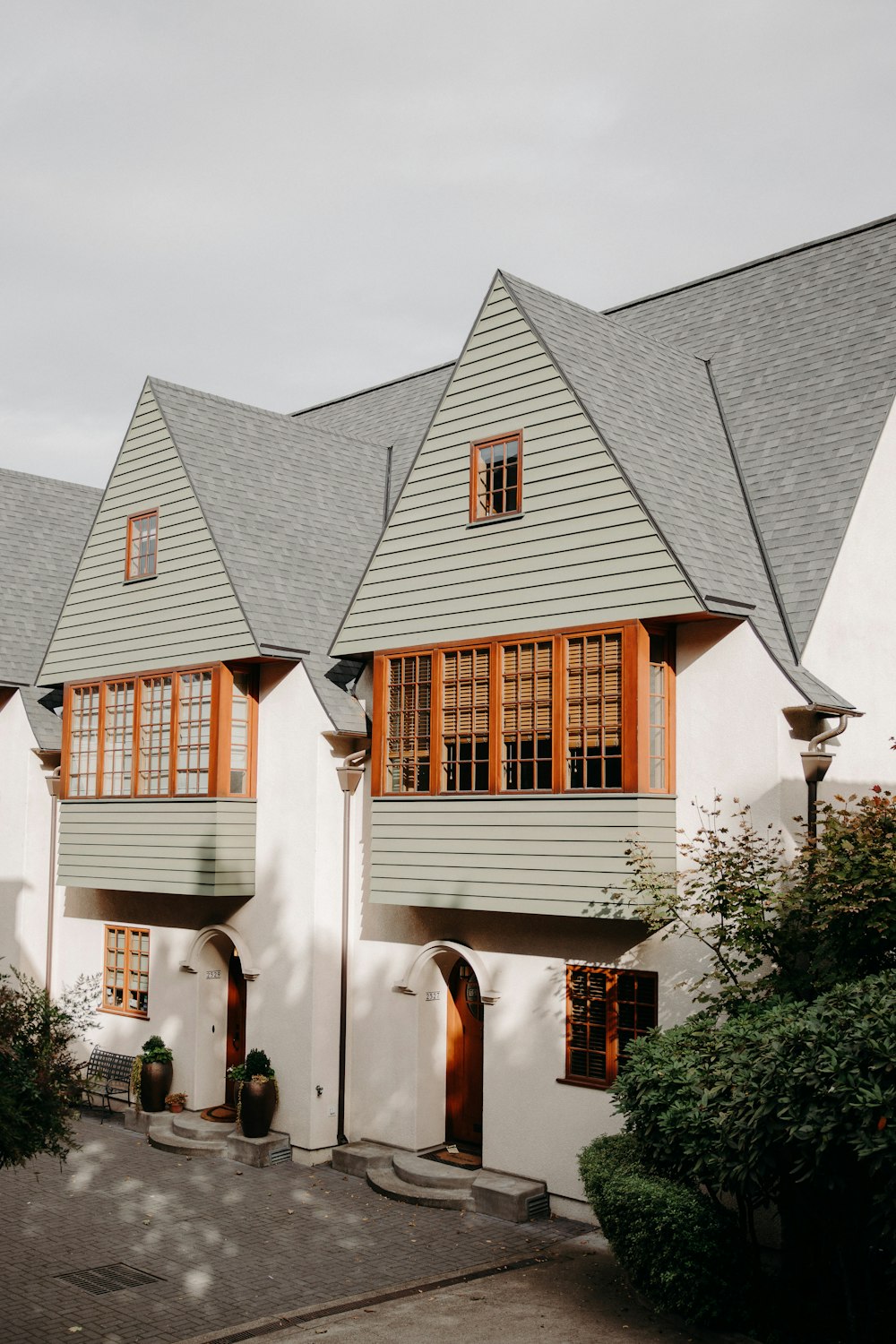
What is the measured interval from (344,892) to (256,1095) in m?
2.95

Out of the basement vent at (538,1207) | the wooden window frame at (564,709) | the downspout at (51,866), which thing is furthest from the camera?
the downspout at (51,866)

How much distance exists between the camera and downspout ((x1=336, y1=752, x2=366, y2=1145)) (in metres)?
17.5

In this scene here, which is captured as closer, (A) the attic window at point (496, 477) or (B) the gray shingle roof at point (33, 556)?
(A) the attic window at point (496, 477)

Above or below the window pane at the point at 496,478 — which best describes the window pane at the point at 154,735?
below

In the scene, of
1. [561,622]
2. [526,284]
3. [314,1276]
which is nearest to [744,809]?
[561,622]

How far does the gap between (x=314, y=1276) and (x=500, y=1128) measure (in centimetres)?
333

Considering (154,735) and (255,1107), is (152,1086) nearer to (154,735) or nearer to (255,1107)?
(255,1107)

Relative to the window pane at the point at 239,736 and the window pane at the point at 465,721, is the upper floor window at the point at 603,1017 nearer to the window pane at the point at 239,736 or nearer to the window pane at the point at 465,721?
the window pane at the point at 465,721

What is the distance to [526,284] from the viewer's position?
53.9ft

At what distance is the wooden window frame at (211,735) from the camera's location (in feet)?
60.6

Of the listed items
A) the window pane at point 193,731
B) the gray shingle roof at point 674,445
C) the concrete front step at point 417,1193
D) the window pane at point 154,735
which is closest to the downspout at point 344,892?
the concrete front step at point 417,1193

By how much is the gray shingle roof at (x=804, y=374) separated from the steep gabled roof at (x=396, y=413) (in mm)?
4918

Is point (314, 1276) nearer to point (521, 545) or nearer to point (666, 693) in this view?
point (666, 693)

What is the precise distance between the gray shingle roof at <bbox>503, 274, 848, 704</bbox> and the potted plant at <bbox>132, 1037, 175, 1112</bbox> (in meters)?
11.2
